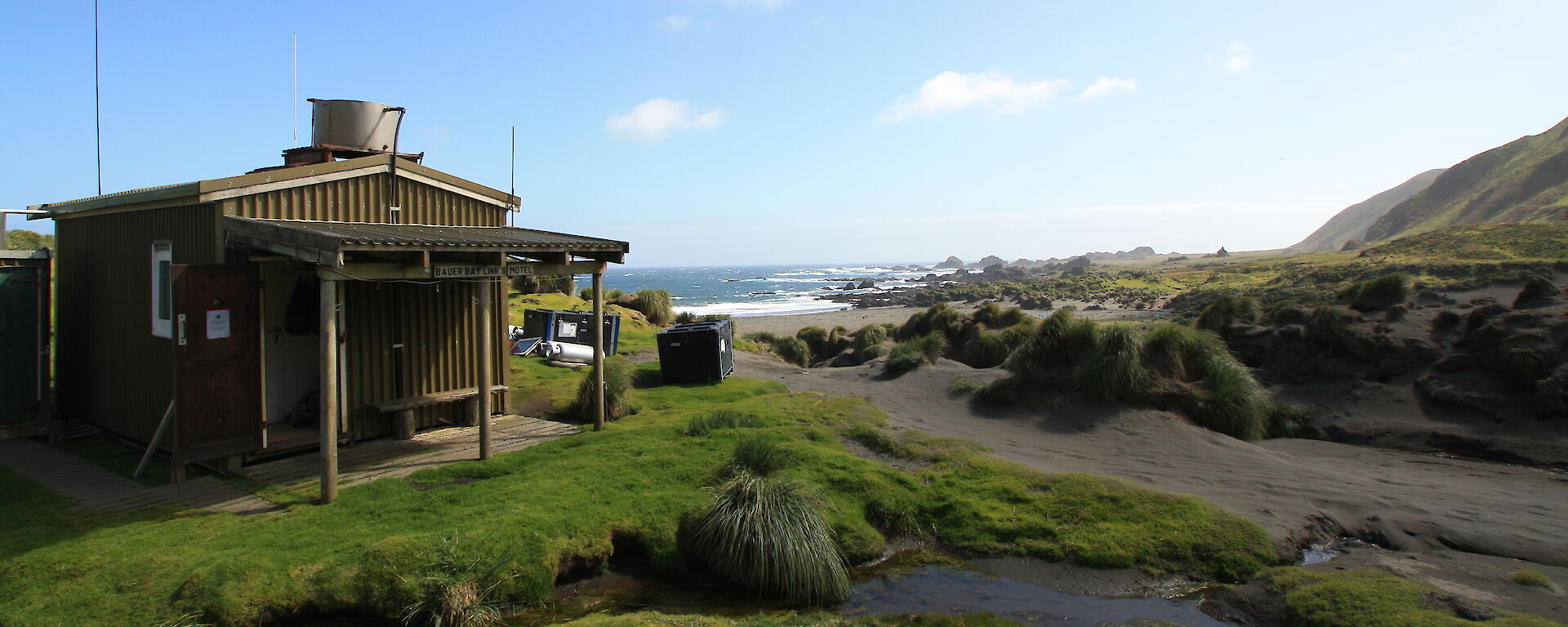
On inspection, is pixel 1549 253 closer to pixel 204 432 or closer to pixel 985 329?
pixel 985 329

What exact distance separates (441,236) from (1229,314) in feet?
55.5

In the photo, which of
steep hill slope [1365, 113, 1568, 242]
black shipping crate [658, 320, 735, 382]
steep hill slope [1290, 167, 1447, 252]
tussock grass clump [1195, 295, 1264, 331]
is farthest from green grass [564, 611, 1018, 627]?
steep hill slope [1290, 167, 1447, 252]

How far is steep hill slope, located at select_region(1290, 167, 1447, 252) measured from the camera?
506 feet

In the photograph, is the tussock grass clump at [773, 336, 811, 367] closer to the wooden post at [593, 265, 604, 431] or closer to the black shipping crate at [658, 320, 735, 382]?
the black shipping crate at [658, 320, 735, 382]

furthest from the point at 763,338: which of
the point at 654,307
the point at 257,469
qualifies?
the point at 257,469

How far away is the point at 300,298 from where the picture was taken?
10180mm

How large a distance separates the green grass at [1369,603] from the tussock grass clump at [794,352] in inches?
663

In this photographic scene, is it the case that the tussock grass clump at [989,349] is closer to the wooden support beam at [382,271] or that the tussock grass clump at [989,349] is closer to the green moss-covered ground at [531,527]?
the green moss-covered ground at [531,527]

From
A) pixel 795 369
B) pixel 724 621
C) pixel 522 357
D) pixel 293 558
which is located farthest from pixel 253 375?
pixel 795 369

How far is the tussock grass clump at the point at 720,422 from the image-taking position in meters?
11.2

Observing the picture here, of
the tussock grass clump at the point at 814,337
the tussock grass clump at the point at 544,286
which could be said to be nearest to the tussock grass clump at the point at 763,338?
the tussock grass clump at the point at 814,337

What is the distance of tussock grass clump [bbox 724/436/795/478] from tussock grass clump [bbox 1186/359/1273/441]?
790 centimetres

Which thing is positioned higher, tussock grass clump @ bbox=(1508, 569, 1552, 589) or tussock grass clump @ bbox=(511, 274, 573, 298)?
tussock grass clump @ bbox=(511, 274, 573, 298)

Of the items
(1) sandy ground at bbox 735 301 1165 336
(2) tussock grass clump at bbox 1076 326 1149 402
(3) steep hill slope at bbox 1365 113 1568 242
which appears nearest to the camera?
(2) tussock grass clump at bbox 1076 326 1149 402
